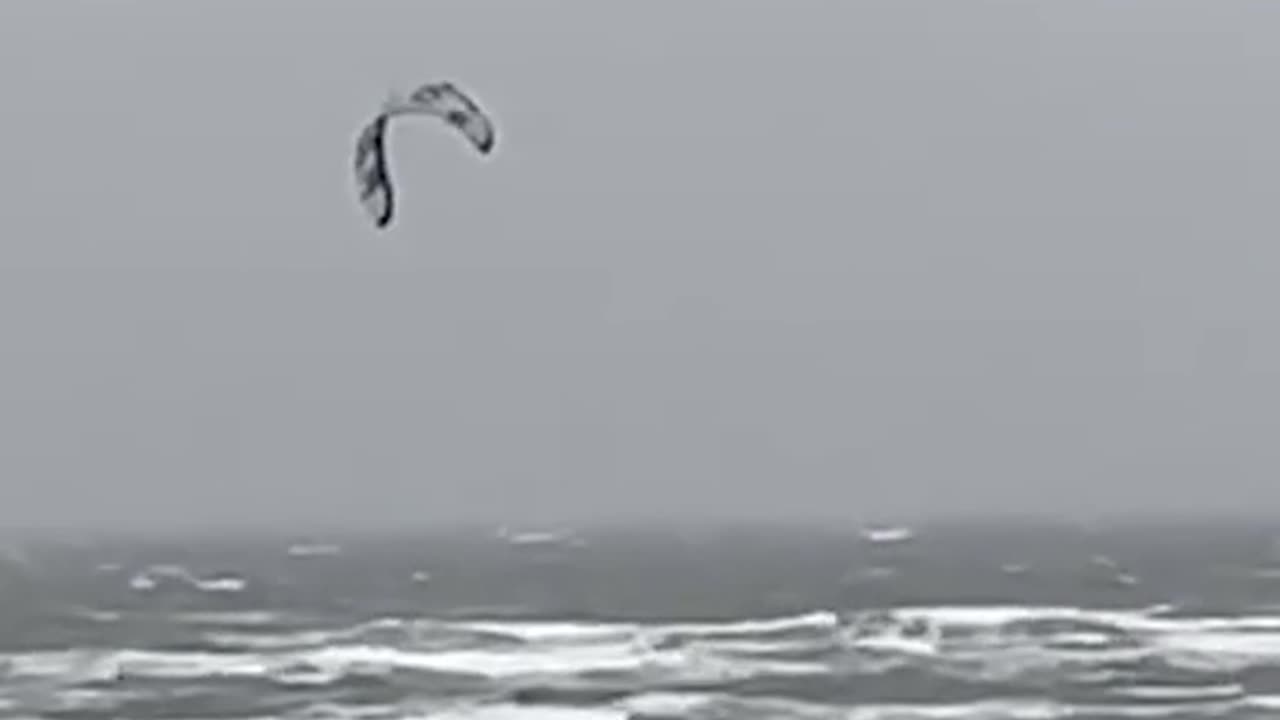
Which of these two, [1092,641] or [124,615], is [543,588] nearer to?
[124,615]

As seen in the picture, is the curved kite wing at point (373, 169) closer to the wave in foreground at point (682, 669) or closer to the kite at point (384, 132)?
the kite at point (384, 132)

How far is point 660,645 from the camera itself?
89.9 metres

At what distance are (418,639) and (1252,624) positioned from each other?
26952 mm

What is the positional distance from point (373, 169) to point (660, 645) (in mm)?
57108

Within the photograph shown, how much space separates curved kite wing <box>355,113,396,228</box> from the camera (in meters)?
33.3

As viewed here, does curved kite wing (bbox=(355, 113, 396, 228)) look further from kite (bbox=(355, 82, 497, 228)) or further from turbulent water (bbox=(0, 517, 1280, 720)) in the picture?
turbulent water (bbox=(0, 517, 1280, 720))

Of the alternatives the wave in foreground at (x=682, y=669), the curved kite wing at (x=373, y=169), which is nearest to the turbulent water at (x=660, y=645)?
the wave in foreground at (x=682, y=669)

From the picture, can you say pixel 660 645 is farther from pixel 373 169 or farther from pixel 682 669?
pixel 373 169

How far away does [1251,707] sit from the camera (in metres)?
66.4

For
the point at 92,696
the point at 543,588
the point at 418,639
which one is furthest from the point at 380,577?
the point at 92,696

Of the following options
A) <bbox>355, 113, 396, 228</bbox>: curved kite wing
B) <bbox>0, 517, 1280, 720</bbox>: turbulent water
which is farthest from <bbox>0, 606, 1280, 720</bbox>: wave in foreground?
<bbox>355, 113, 396, 228</bbox>: curved kite wing

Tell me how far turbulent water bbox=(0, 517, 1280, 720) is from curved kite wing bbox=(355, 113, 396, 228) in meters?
31.4

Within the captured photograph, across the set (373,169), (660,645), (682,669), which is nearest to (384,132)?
(373,169)

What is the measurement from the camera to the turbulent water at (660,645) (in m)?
68.7
